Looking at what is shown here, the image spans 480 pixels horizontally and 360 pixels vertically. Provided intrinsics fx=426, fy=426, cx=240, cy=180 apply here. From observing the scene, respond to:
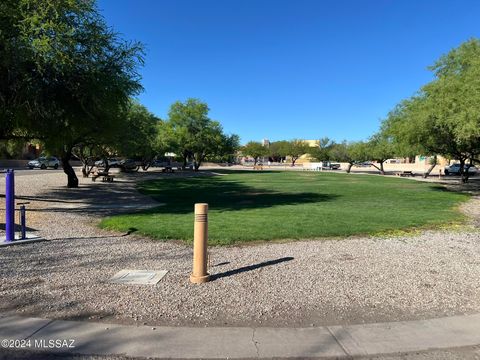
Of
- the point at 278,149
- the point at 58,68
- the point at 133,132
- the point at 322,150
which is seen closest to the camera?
the point at 58,68

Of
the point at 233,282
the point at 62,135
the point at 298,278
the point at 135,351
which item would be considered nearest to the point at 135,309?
the point at 135,351

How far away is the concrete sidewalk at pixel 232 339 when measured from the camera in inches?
150

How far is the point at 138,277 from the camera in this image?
19.7 ft

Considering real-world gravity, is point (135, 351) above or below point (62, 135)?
below

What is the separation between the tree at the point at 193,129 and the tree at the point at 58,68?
4331 centimetres

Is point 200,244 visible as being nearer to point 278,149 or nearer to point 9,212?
point 9,212

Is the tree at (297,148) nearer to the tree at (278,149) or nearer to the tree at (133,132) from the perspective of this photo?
the tree at (278,149)

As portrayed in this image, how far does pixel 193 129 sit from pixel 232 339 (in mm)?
58260

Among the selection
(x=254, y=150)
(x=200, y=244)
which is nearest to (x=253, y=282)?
(x=200, y=244)

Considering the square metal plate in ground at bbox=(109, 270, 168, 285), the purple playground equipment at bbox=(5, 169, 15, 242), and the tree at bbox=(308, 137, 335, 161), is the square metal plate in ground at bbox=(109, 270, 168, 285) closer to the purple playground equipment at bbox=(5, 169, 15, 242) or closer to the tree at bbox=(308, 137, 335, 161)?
the purple playground equipment at bbox=(5, 169, 15, 242)

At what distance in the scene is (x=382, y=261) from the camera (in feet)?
23.7

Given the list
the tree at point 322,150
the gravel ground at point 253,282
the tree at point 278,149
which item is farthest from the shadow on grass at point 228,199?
the tree at point 278,149

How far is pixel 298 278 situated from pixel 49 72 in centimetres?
976

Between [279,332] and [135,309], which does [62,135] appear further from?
[279,332]
